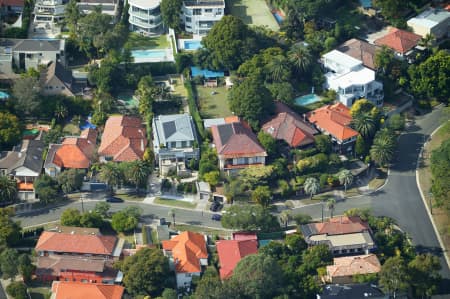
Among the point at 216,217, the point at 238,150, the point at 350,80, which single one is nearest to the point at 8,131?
the point at 238,150

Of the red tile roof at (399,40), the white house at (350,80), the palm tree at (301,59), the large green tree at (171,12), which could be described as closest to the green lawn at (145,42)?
the large green tree at (171,12)

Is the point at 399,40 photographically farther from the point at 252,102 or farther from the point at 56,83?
the point at 56,83

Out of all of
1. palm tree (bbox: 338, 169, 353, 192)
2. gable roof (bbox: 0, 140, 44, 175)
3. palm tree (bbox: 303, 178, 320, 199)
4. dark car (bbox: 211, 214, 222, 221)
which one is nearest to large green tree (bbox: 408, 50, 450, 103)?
palm tree (bbox: 338, 169, 353, 192)

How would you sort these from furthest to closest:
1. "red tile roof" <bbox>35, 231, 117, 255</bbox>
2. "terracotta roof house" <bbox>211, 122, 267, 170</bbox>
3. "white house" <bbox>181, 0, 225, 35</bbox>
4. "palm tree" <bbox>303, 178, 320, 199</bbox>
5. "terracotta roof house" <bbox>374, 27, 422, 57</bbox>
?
"white house" <bbox>181, 0, 225, 35</bbox>, "terracotta roof house" <bbox>374, 27, 422, 57</bbox>, "terracotta roof house" <bbox>211, 122, 267, 170</bbox>, "palm tree" <bbox>303, 178, 320, 199</bbox>, "red tile roof" <bbox>35, 231, 117, 255</bbox>

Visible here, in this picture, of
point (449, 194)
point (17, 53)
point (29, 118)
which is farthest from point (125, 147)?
point (449, 194)

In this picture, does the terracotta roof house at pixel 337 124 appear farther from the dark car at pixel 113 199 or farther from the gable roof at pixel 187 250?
the dark car at pixel 113 199

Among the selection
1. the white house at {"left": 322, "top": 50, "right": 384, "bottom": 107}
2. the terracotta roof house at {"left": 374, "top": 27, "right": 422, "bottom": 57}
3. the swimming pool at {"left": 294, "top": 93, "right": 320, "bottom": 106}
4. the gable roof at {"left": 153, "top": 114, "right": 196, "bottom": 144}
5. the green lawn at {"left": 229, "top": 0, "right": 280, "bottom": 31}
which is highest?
the green lawn at {"left": 229, "top": 0, "right": 280, "bottom": 31}

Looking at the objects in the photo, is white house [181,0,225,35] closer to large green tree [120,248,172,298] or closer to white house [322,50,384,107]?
white house [322,50,384,107]
